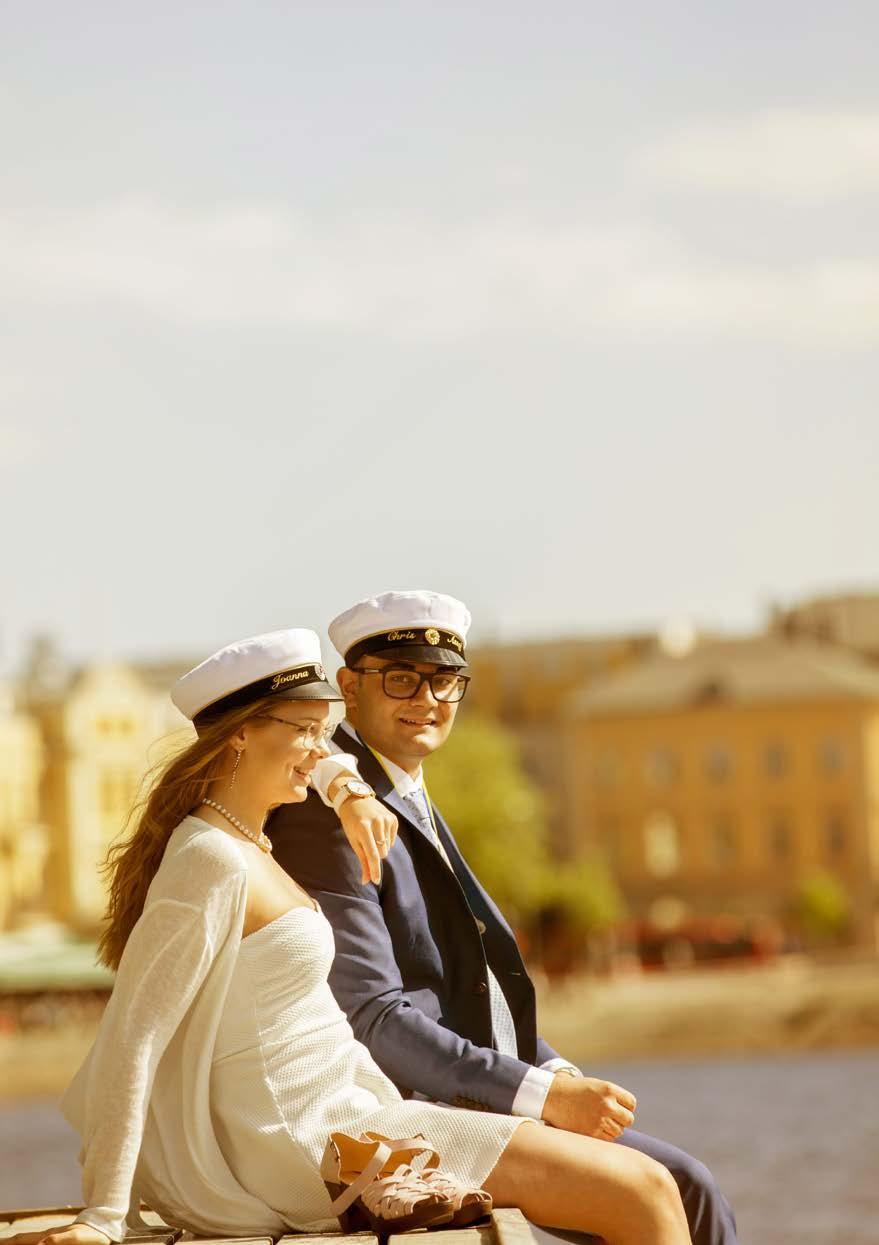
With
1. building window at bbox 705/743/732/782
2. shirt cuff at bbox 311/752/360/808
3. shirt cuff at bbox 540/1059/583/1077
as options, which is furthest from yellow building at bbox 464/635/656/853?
shirt cuff at bbox 311/752/360/808

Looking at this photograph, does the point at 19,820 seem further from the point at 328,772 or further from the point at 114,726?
the point at 328,772

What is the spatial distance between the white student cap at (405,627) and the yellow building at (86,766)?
76.2 metres

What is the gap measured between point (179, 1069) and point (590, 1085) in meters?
0.83

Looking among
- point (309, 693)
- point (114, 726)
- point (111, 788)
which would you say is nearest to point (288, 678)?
point (309, 693)

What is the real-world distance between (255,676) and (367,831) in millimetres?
395

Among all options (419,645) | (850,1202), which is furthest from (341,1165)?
(850,1202)

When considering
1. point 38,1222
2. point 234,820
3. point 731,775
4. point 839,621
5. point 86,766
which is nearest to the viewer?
point 234,820

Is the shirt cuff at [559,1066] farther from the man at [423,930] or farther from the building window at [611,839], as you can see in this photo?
the building window at [611,839]

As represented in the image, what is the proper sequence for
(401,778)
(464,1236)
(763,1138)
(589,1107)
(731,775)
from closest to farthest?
(464,1236) → (589,1107) → (401,778) → (763,1138) → (731,775)

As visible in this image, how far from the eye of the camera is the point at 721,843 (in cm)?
10069

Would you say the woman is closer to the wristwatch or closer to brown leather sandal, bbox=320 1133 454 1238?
brown leather sandal, bbox=320 1133 454 1238

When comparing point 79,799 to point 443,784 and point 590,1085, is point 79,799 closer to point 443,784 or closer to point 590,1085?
point 443,784

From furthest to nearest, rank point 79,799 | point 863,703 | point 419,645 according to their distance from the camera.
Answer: point 863,703, point 79,799, point 419,645

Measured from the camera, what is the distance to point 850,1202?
40.1m
